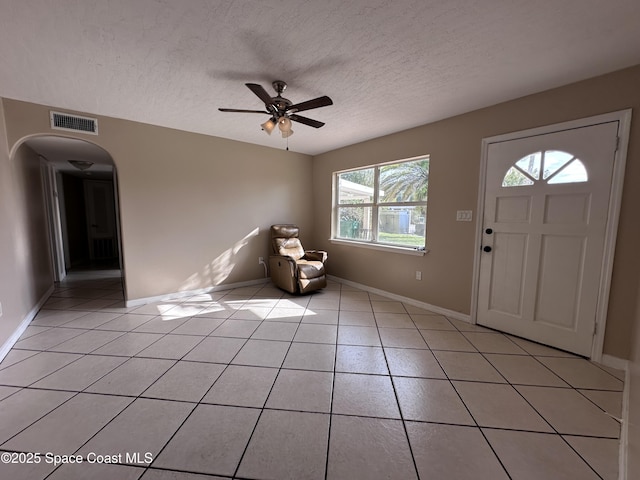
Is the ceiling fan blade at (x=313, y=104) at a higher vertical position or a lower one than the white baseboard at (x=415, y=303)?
higher

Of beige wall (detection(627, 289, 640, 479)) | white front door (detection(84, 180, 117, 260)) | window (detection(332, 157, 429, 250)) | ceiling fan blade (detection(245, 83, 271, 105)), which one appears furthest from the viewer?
white front door (detection(84, 180, 117, 260))

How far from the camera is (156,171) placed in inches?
131

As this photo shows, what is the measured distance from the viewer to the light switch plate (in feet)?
9.28

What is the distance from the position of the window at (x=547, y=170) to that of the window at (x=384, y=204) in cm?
95

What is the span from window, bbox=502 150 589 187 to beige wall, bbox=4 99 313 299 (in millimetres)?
3283

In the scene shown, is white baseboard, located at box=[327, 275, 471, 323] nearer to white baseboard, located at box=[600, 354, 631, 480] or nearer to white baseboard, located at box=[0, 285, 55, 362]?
white baseboard, located at box=[600, 354, 631, 480]

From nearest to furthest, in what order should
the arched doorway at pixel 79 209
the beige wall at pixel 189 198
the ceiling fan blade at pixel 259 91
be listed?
1. the ceiling fan blade at pixel 259 91
2. the beige wall at pixel 189 198
3. the arched doorway at pixel 79 209

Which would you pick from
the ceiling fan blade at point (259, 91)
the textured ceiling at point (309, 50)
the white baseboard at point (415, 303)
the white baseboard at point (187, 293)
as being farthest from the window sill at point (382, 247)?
the ceiling fan blade at point (259, 91)

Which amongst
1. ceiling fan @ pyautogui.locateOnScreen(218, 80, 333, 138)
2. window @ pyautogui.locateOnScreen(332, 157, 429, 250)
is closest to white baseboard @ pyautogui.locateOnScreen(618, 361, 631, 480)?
window @ pyautogui.locateOnScreen(332, 157, 429, 250)

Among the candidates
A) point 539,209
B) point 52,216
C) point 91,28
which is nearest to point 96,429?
point 91,28

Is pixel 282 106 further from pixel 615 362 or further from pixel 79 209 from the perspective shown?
pixel 79 209

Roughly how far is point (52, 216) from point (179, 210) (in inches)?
116

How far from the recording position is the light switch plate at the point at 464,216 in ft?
9.28

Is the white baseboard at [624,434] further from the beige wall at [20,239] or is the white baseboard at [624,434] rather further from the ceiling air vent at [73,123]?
the ceiling air vent at [73,123]
